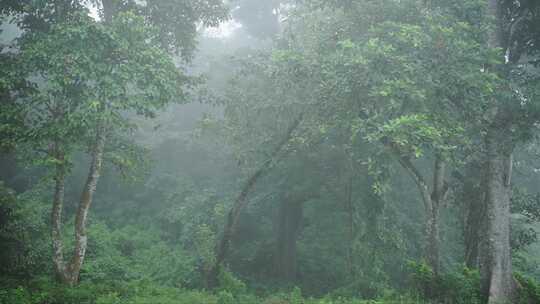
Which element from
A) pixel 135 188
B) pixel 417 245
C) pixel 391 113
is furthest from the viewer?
pixel 135 188

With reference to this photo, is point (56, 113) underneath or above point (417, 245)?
above

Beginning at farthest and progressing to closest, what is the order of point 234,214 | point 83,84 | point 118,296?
1. point 234,214
2. point 118,296
3. point 83,84

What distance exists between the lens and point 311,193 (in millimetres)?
16188

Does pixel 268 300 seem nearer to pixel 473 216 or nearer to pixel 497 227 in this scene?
pixel 497 227

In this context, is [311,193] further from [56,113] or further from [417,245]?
[56,113]

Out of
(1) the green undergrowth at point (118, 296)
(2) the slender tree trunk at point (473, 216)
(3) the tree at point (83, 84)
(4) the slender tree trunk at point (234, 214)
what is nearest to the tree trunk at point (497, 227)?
(2) the slender tree trunk at point (473, 216)

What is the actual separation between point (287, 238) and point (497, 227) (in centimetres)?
876

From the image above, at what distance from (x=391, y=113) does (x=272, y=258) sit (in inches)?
402

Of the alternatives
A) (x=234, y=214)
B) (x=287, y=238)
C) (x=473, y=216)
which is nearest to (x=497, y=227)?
(x=473, y=216)

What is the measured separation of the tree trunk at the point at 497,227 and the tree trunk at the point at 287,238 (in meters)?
7.94

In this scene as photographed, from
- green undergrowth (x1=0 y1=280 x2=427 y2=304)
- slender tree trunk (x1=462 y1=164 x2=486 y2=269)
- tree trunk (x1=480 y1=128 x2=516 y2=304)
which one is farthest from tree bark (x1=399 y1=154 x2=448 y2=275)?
slender tree trunk (x1=462 y1=164 x2=486 y2=269)

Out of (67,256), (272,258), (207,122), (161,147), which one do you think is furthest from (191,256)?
(161,147)

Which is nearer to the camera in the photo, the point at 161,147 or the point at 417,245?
the point at 417,245

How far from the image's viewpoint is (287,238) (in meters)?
18.3
